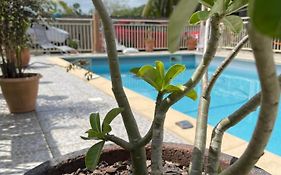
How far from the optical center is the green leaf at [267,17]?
0.87 ft

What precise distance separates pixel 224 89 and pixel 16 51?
5.11 metres

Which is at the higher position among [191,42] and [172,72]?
[191,42]

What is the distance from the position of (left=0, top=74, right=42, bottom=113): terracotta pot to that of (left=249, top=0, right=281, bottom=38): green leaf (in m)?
3.34

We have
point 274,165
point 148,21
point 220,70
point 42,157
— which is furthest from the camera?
point 148,21

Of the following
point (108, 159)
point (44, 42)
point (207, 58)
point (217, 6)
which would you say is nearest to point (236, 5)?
point (217, 6)

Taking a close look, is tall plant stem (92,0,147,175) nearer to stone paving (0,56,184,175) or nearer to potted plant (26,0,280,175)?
potted plant (26,0,280,175)

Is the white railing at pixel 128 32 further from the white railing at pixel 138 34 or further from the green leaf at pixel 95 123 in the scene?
the green leaf at pixel 95 123

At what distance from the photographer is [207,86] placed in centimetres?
95

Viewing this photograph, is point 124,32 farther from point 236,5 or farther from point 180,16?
point 180,16

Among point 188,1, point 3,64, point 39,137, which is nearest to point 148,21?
point 3,64

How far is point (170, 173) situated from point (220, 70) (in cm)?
57

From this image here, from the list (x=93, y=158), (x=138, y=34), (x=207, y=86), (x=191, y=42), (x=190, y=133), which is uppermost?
(x=138, y=34)

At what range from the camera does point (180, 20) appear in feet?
0.93

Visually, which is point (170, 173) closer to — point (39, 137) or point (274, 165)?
point (274, 165)
